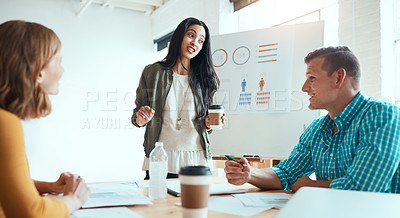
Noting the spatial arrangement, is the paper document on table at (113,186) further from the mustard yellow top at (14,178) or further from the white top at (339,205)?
the white top at (339,205)

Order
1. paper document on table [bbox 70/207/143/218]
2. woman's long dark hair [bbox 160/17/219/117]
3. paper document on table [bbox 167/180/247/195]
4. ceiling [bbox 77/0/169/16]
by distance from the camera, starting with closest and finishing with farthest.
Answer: paper document on table [bbox 70/207/143/218]
paper document on table [bbox 167/180/247/195]
woman's long dark hair [bbox 160/17/219/117]
ceiling [bbox 77/0/169/16]

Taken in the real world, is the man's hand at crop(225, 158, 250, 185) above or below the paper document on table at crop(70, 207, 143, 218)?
above

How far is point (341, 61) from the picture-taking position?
1.50 meters

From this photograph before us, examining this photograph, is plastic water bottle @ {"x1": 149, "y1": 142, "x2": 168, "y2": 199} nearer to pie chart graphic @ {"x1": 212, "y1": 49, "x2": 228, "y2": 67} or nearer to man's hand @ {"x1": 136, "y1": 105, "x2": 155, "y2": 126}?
man's hand @ {"x1": 136, "y1": 105, "x2": 155, "y2": 126}

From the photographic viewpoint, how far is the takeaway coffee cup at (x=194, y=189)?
2.59 ft

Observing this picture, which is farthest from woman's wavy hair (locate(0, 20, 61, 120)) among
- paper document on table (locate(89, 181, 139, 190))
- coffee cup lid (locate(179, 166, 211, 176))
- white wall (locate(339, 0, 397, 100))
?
white wall (locate(339, 0, 397, 100))

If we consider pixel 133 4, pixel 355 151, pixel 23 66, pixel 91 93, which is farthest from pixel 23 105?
pixel 133 4

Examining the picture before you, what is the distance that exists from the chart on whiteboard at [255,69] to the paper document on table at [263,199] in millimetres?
1515

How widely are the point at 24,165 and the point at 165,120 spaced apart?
4.28 ft

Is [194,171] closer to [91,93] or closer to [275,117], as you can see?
[275,117]

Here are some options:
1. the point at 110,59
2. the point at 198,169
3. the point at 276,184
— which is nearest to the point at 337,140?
the point at 276,184

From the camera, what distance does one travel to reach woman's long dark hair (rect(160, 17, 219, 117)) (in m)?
2.15

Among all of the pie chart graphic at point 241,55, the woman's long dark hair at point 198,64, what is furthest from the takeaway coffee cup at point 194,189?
the pie chart graphic at point 241,55

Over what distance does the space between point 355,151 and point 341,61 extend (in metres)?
0.41
